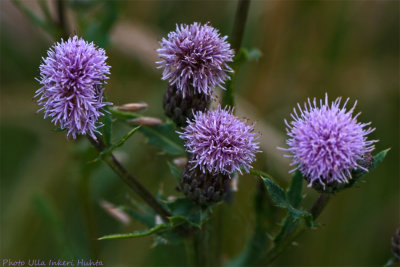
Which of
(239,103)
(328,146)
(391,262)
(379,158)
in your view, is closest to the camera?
(328,146)

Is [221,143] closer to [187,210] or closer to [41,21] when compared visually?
[187,210]

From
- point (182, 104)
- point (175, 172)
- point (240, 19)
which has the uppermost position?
point (240, 19)

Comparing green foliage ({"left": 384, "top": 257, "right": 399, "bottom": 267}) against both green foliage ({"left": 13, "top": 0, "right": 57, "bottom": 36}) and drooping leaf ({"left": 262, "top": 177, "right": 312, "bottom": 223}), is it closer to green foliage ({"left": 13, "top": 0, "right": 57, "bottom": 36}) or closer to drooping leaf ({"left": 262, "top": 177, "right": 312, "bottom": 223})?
drooping leaf ({"left": 262, "top": 177, "right": 312, "bottom": 223})

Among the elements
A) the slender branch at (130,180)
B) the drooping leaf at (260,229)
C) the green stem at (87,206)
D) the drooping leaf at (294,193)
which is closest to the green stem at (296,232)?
the drooping leaf at (294,193)

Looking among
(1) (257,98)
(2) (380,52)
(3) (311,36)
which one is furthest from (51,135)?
(2) (380,52)

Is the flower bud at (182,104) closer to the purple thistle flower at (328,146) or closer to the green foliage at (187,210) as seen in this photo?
the green foliage at (187,210)

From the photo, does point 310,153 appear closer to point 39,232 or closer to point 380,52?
point 39,232

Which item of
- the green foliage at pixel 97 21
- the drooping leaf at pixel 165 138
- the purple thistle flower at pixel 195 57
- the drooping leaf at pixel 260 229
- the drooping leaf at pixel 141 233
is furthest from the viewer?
the green foliage at pixel 97 21

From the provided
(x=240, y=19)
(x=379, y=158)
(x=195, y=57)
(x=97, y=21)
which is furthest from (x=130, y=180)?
(x=97, y=21)
